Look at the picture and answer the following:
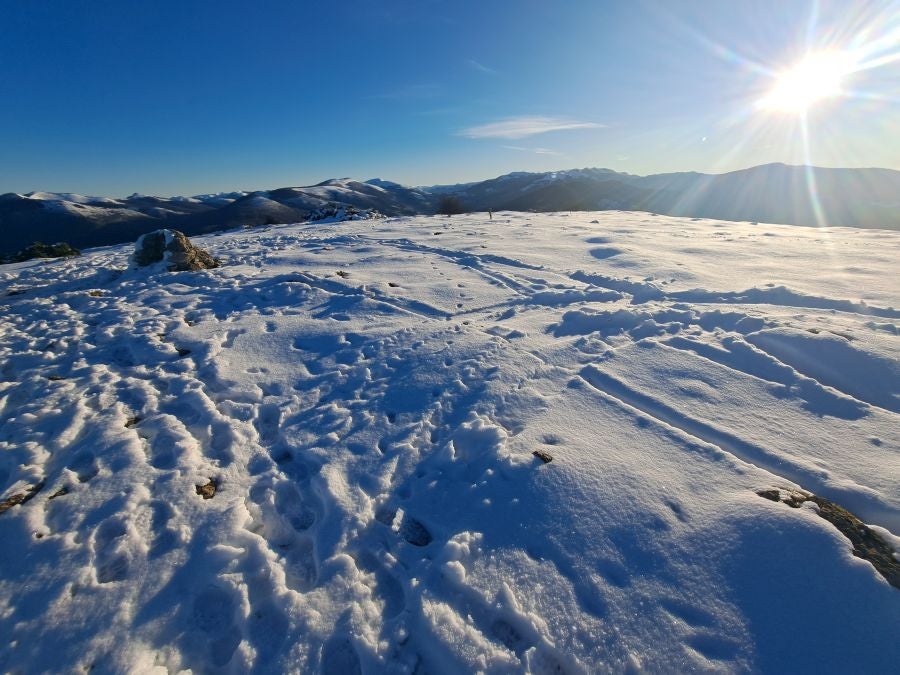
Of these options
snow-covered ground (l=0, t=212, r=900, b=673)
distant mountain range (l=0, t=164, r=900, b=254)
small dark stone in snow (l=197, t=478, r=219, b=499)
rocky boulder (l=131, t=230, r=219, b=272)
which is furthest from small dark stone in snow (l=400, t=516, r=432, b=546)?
distant mountain range (l=0, t=164, r=900, b=254)

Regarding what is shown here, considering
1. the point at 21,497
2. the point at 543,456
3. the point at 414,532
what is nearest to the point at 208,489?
the point at 21,497

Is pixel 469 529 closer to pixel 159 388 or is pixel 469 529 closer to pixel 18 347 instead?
pixel 159 388

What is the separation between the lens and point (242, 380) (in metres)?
6.32

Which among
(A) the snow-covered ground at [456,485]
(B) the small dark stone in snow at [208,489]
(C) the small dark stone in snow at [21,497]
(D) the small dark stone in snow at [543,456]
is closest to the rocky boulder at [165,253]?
(A) the snow-covered ground at [456,485]

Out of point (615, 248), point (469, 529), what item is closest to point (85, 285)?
point (469, 529)

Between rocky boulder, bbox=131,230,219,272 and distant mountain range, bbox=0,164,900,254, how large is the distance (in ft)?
79.7

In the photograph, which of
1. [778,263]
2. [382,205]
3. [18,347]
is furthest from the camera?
[382,205]

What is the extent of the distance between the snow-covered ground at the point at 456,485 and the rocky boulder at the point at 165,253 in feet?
13.3

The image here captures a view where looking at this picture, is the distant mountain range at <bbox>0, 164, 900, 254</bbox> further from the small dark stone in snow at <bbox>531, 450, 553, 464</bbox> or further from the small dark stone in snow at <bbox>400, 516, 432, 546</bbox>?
the small dark stone in snow at <bbox>400, 516, 432, 546</bbox>

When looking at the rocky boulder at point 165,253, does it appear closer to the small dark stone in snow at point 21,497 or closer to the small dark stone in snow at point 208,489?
the small dark stone in snow at point 21,497

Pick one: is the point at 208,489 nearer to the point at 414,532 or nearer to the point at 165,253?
the point at 414,532

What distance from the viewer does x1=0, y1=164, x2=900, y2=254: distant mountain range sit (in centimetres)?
6812

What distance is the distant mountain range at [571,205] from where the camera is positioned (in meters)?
68.1

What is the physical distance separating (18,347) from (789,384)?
44.3ft
